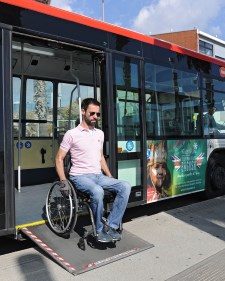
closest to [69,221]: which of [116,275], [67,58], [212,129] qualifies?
[116,275]

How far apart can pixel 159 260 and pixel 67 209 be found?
1.17 metres

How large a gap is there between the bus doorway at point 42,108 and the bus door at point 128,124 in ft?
3.39

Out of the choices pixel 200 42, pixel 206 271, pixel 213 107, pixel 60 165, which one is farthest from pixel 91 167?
pixel 200 42

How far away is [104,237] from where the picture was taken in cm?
411

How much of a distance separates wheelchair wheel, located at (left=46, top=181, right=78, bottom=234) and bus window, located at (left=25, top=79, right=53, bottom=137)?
2694 millimetres

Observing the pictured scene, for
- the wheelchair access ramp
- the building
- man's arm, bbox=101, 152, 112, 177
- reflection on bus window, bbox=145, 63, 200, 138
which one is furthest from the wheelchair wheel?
the building

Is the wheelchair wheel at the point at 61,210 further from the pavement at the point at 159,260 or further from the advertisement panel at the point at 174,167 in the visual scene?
the advertisement panel at the point at 174,167

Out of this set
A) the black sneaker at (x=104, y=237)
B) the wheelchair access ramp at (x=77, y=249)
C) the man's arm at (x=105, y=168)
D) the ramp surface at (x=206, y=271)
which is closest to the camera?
the ramp surface at (x=206, y=271)

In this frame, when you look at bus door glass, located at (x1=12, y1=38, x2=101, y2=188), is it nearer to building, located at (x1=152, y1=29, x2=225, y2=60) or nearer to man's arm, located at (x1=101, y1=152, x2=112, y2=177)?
man's arm, located at (x1=101, y1=152, x2=112, y2=177)

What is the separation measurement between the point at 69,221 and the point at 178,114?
294cm

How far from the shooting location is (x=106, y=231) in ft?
13.7

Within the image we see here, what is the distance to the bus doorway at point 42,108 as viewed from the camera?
6484 mm

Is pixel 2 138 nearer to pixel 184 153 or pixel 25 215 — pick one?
pixel 25 215

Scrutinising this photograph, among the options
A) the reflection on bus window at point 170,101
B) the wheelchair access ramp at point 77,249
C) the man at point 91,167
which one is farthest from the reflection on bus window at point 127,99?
the wheelchair access ramp at point 77,249
